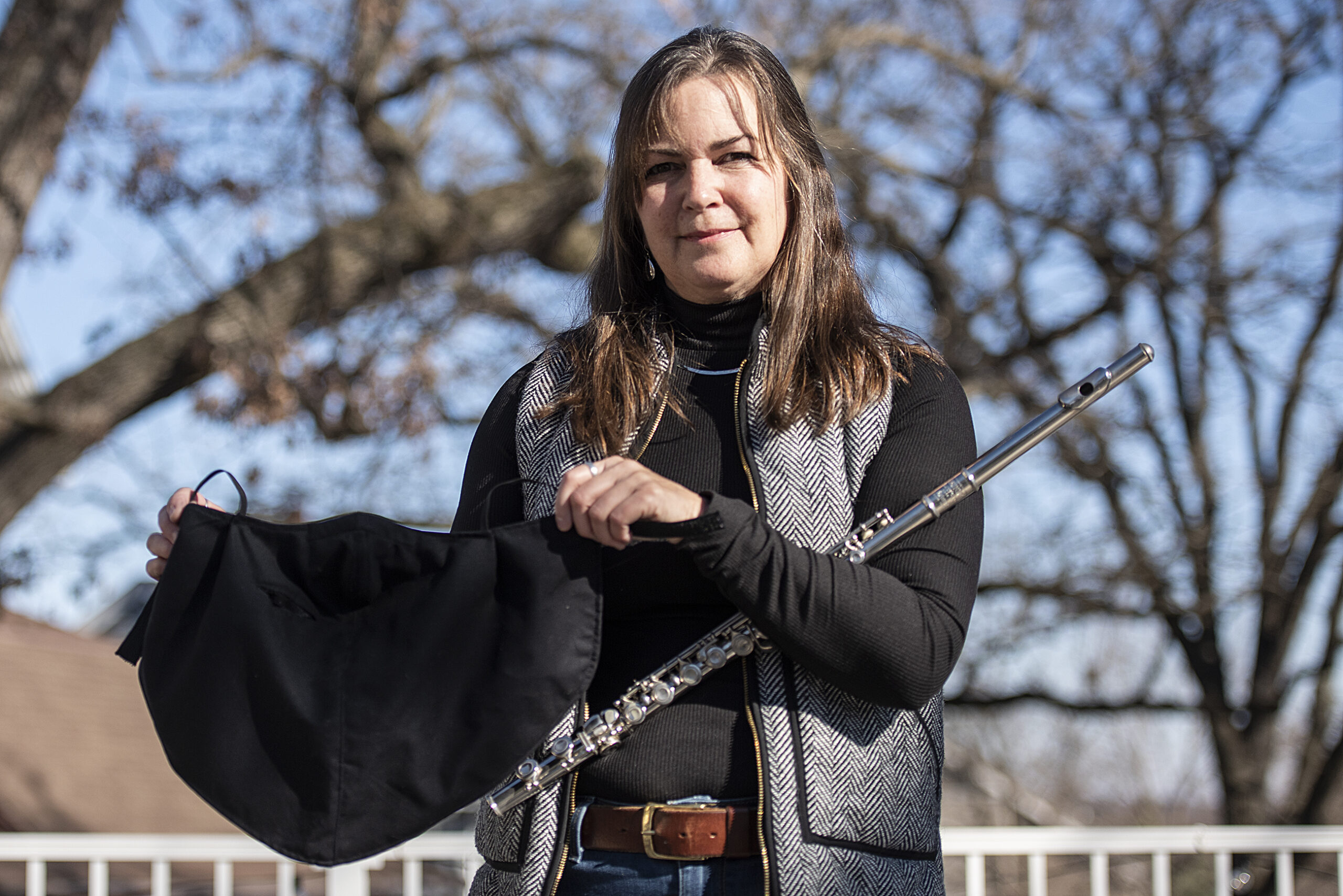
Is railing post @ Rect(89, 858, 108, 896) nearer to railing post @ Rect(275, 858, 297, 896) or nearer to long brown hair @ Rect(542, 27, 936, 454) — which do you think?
railing post @ Rect(275, 858, 297, 896)

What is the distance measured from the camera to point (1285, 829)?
3.71 m

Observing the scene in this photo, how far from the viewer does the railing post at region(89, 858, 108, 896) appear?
3676mm

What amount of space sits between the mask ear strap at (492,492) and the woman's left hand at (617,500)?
0.66 feet

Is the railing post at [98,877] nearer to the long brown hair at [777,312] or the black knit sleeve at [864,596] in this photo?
the long brown hair at [777,312]

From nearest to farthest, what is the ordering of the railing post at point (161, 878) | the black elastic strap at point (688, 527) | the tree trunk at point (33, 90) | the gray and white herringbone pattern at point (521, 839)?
the black elastic strap at point (688, 527), the gray and white herringbone pattern at point (521, 839), the railing post at point (161, 878), the tree trunk at point (33, 90)

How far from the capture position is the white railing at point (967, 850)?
3578 millimetres

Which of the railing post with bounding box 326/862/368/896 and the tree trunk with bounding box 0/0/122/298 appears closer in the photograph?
the railing post with bounding box 326/862/368/896

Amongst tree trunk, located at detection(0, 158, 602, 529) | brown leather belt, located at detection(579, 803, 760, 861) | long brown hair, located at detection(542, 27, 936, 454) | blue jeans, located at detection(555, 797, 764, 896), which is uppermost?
tree trunk, located at detection(0, 158, 602, 529)

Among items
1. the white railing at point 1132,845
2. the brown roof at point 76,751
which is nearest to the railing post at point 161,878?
the white railing at point 1132,845

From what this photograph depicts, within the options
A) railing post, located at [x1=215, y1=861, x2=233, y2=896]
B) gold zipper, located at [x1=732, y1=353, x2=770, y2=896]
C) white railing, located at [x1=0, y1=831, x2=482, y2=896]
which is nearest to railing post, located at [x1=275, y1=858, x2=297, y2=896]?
white railing, located at [x1=0, y1=831, x2=482, y2=896]

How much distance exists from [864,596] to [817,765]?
0.20 metres

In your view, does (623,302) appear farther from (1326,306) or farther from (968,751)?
(968,751)

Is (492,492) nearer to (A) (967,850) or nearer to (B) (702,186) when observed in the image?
(B) (702,186)

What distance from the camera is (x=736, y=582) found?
4.19 ft
